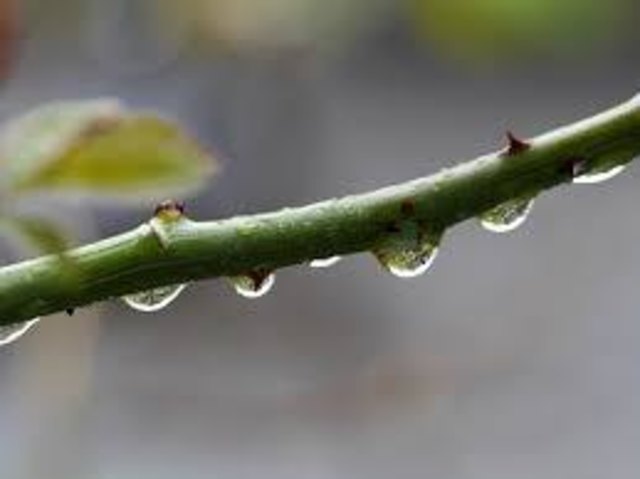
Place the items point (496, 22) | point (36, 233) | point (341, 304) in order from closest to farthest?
1. point (36, 233)
2. point (496, 22)
3. point (341, 304)

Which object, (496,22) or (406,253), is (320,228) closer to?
(406,253)

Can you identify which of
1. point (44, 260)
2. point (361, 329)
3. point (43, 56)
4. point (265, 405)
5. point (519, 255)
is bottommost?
point (44, 260)

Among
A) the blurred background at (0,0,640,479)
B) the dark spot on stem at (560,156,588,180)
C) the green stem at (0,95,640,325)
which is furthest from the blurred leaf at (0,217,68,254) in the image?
the blurred background at (0,0,640,479)

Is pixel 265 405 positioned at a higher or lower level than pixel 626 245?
lower

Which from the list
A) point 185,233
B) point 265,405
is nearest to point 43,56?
point 265,405

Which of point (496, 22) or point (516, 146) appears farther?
point (496, 22)

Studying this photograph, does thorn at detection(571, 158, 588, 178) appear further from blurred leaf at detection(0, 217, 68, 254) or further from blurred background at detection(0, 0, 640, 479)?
blurred background at detection(0, 0, 640, 479)

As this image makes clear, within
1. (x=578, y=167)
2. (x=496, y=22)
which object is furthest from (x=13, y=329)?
(x=496, y=22)

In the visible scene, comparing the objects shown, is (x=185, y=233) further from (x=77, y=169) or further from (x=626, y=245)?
(x=626, y=245)
